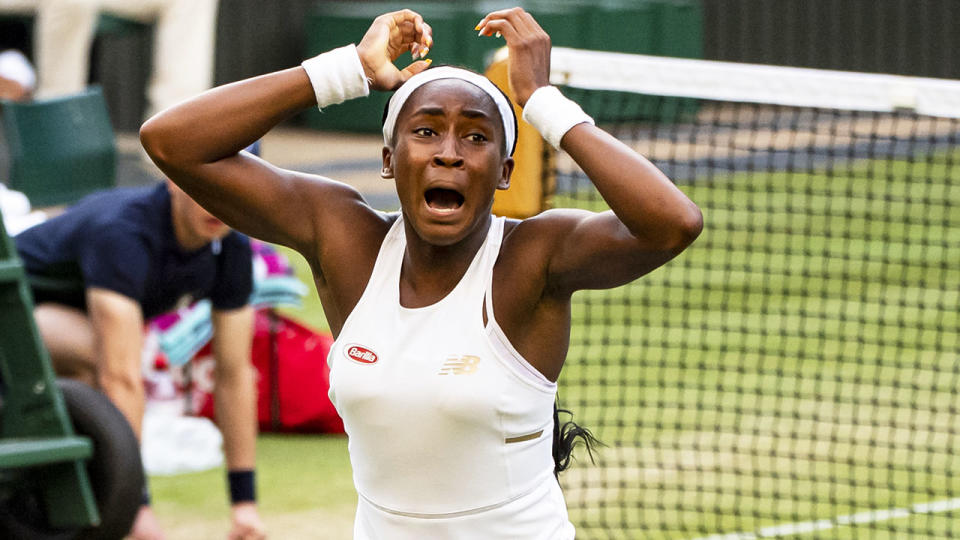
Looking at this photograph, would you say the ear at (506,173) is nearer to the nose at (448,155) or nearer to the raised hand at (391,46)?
the nose at (448,155)

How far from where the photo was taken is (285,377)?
6668mm

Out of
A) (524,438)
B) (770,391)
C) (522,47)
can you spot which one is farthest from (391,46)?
(770,391)

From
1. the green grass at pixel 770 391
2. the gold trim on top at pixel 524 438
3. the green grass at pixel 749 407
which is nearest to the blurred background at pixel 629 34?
the green grass at pixel 770 391

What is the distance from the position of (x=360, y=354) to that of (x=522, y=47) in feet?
2.18

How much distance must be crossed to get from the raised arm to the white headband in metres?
0.08

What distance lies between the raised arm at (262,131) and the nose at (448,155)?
245mm

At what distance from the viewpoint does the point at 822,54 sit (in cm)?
2064

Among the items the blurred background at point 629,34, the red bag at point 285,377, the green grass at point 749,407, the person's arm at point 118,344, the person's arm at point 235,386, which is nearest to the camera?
the person's arm at point 118,344

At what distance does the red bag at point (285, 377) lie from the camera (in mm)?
6641

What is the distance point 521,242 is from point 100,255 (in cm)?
288

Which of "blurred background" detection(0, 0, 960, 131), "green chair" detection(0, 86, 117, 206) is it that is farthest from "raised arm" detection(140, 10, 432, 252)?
"blurred background" detection(0, 0, 960, 131)

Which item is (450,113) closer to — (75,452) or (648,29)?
(75,452)

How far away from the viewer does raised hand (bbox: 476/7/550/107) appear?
2709mm

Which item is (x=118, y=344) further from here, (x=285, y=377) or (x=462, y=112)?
(x=462, y=112)
